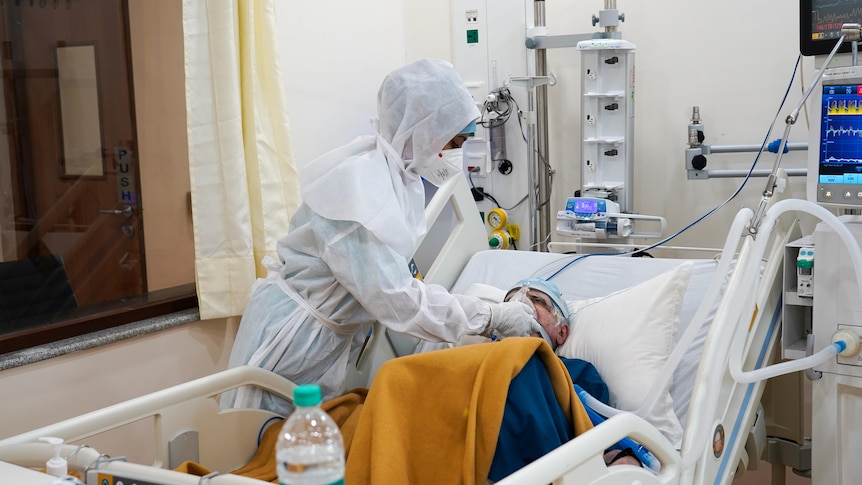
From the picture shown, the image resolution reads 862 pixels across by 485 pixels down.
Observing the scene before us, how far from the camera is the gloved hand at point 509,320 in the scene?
2.08m

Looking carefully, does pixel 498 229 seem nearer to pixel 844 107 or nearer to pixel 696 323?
pixel 844 107

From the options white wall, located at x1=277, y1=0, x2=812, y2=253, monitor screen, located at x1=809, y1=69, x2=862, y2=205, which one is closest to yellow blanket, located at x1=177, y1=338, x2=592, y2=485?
monitor screen, located at x1=809, y1=69, x2=862, y2=205

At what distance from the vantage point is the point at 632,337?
212 centimetres

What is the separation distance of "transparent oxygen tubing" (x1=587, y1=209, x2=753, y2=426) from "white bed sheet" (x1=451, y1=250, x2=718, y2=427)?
281mm

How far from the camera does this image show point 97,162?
2916mm

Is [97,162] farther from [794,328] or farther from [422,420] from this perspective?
[794,328]

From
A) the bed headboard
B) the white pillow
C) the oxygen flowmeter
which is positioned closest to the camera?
the white pillow

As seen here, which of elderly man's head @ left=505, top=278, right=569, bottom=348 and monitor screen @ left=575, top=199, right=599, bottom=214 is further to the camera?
monitor screen @ left=575, top=199, right=599, bottom=214

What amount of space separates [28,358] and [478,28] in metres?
2.39

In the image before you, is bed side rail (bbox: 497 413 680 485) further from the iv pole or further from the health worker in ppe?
the iv pole

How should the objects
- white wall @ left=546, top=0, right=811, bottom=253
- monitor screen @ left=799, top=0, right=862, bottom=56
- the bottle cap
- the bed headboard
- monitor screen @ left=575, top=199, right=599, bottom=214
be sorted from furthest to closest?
white wall @ left=546, top=0, right=811, bottom=253 → monitor screen @ left=575, top=199, right=599, bottom=214 → the bed headboard → monitor screen @ left=799, top=0, right=862, bottom=56 → the bottle cap

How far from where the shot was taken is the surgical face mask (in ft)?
7.27

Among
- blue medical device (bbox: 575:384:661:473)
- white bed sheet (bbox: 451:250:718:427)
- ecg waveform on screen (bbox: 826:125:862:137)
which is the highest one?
ecg waveform on screen (bbox: 826:125:862:137)

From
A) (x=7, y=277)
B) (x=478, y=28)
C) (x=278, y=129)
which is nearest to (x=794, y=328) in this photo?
(x=278, y=129)
